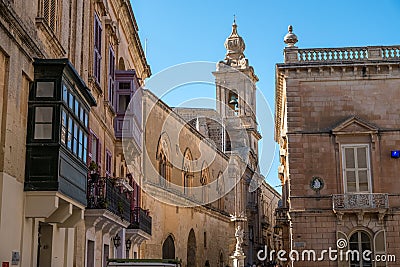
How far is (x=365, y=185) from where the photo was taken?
2355 centimetres

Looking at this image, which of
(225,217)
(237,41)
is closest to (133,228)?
(225,217)

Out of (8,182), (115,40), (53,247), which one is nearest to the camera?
(8,182)

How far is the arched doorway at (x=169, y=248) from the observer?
31.0m

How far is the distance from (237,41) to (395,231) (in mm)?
37407

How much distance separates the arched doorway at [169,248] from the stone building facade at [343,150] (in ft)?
28.7

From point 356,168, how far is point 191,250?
50.6 ft

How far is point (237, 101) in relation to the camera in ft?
183

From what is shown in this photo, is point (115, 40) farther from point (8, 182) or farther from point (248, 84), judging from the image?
point (248, 84)

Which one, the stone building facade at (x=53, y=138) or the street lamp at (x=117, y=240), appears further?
the street lamp at (x=117, y=240)

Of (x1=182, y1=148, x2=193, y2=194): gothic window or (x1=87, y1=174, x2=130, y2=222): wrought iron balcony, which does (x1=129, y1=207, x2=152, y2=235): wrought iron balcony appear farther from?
(x1=182, y1=148, x2=193, y2=194): gothic window

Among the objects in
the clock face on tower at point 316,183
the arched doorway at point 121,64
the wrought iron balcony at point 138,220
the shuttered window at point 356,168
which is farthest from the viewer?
the clock face on tower at point 316,183

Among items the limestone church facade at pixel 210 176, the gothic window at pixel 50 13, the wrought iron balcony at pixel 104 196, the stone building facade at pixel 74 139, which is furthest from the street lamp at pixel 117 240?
the gothic window at pixel 50 13

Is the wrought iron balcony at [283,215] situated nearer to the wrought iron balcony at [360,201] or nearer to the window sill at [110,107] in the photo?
the wrought iron balcony at [360,201]

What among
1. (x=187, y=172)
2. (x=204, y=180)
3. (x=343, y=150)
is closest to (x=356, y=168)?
(x=343, y=150)
